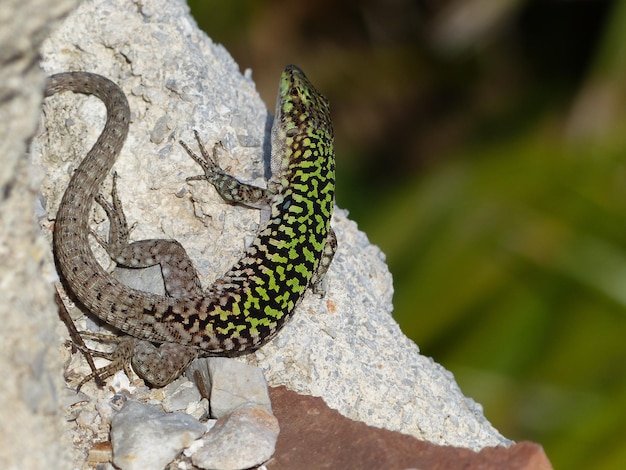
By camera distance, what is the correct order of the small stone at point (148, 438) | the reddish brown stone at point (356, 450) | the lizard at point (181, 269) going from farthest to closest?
the lizard at point (181, 269)
the reddish brown stone at point (356, 450)
the small stone at point (148, 438)

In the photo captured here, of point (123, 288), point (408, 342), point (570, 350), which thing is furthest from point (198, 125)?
point (570, 350)

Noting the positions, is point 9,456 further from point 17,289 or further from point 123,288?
point 123,288

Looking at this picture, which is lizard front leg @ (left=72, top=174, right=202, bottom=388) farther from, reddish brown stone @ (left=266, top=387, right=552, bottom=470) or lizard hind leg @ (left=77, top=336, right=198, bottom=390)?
reddish brown stone @ (left=266, top=387, right=552, bottom=470)

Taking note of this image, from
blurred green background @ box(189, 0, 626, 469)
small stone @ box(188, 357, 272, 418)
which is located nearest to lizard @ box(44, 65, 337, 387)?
small stone @ box(188, 357, 272, 418)

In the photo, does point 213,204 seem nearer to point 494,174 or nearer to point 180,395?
point 180,395

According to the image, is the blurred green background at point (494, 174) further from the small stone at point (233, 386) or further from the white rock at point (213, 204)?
the small stone at point (233, 386)

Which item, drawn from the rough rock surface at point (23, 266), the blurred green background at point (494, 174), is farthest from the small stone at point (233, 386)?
the blurred green background at point (494, 174)

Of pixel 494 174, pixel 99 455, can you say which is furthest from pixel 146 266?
pixel 494 174
